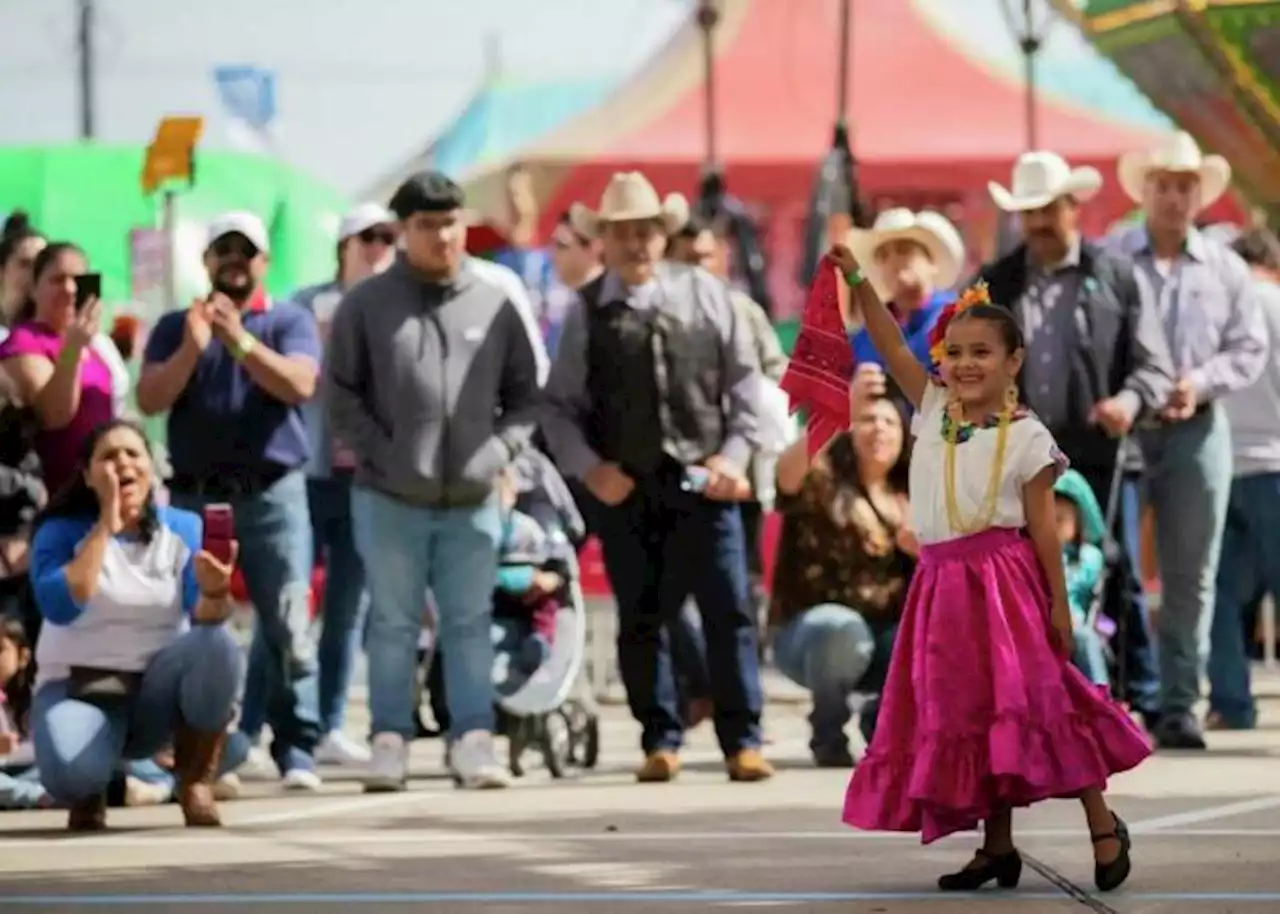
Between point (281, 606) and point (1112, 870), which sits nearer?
point (1112, 870)

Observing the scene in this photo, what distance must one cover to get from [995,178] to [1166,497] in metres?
18.5

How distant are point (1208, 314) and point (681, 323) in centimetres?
238

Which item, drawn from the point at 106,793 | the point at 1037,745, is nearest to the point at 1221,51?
the point at 106,793

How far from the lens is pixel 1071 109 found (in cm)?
3397

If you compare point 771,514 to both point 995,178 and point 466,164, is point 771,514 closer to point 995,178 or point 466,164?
point 995,178

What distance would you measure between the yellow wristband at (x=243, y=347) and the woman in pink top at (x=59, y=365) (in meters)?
0.50

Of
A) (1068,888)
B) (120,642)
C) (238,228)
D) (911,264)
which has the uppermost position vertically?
(238,228)

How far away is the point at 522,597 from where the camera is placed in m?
15.1

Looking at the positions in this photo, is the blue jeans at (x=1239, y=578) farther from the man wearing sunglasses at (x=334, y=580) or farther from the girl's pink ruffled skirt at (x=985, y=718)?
the girl's pink ruffled skirt at (x=985, y=718)

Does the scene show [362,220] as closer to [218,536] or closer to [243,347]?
[243,347]

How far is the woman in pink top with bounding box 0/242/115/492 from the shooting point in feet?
45.2

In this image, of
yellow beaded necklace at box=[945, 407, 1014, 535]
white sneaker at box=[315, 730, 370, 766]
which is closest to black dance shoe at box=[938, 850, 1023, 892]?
yellow beaded necklace at box=[945, 407, 1014, 535]

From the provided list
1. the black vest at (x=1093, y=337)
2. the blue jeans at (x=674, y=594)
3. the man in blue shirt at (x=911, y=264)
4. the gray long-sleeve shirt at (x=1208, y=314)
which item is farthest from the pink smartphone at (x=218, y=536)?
the gray long-sleeve shirt at (x=1208, y=314)

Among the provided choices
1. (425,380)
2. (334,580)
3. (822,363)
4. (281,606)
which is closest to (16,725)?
(281,606)
